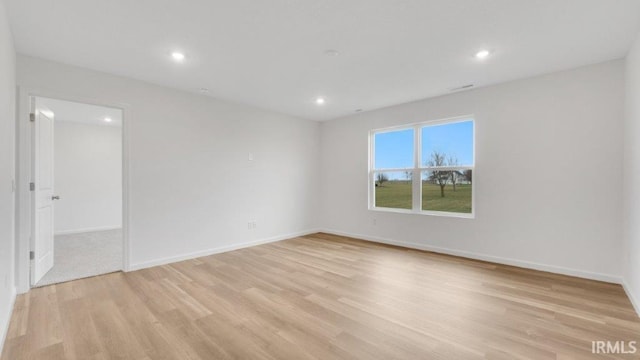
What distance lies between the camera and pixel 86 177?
6363 mm

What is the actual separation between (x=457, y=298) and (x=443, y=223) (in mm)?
1817

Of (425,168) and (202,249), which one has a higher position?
(425,168)

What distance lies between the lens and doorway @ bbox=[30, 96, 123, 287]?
3.99m

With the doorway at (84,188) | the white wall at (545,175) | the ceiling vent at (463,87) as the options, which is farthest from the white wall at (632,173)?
the doorway at (84,188)

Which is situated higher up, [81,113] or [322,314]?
[81,113]

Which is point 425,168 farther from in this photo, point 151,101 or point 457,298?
point 151,101

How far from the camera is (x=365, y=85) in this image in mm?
3883

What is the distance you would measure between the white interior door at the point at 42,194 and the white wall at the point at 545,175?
508 cm

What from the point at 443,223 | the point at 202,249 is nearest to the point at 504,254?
the point at 443,223

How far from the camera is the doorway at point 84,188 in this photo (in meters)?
3.99

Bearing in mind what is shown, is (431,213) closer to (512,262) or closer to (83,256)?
(512,262)

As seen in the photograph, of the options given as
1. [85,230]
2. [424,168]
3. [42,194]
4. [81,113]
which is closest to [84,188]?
[85,230]

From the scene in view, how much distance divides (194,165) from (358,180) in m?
3.05

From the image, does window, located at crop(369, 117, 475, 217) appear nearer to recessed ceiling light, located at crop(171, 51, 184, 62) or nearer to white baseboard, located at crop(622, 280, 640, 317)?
white baseboard, located at crop(622, 280, 640, 317)
